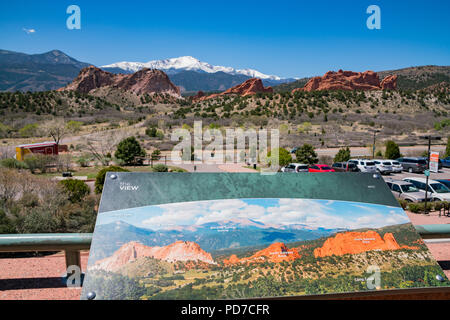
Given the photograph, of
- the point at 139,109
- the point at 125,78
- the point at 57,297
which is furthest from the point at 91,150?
the point at 125,78

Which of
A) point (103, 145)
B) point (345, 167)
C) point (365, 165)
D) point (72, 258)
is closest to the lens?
point (72, 258)

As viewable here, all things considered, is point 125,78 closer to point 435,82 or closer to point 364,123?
point 364,123

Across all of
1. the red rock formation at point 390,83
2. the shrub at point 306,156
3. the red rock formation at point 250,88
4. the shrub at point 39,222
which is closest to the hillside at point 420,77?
the red rock formation at point 390,83

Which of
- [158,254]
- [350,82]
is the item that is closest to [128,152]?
[158,254]

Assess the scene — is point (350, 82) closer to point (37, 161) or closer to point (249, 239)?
point (37, 161)

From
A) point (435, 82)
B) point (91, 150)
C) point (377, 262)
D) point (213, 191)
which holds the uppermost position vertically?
point (435, 82)

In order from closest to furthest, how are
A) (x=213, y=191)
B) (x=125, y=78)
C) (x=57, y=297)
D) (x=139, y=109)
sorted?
(x=213, y=191) < (x=57, y=297) < (x=139, y=109) < (x=125, y=78)
